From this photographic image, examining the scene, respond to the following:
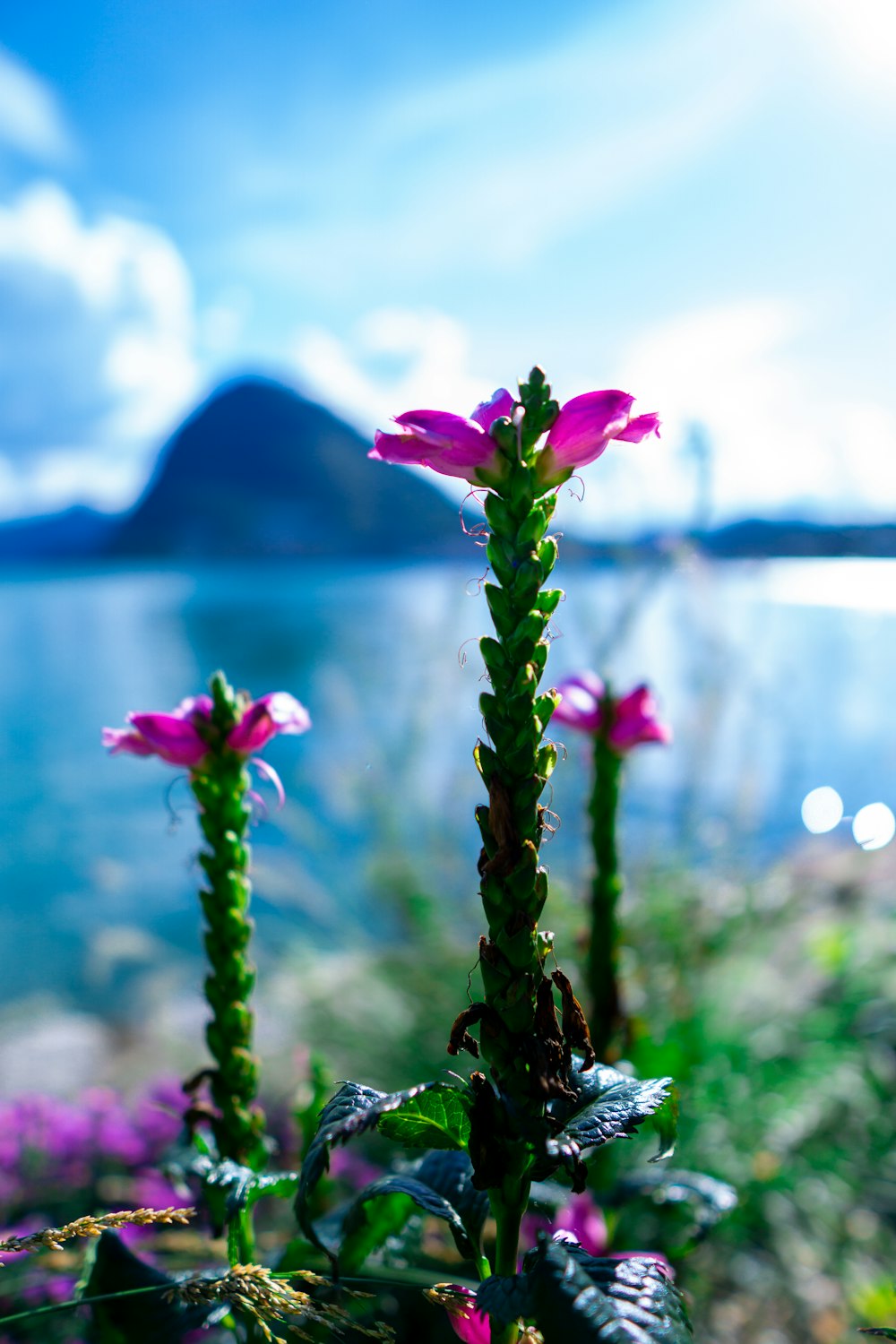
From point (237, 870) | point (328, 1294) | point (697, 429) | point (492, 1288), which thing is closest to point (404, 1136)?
point (492, 1288)

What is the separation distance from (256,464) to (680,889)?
54.4m

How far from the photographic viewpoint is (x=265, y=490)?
48656 millimetres

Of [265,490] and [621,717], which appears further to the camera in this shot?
[265,490]

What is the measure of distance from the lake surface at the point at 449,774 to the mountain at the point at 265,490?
1424 centimetres

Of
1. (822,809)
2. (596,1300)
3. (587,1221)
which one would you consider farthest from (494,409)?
(822,809)

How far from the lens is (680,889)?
10.2ft

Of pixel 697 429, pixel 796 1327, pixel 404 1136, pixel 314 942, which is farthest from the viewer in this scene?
pixel 314 942

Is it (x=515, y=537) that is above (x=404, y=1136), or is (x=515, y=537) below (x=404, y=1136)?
above

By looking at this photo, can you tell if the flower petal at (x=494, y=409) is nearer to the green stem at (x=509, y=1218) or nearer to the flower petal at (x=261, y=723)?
the flower petal at (x=261, y=723)

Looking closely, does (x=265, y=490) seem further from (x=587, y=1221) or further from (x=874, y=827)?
(x=587, y=1221)

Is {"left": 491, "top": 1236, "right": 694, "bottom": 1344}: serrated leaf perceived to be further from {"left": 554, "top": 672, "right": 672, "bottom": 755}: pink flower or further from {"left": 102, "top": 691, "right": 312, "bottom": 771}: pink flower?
{"left": 554, "top": 672, "right": 672, "bottom": 755}: pink flower

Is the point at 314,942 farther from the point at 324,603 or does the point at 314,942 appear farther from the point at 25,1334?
the point at 324,603

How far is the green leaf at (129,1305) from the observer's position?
727 millimetres

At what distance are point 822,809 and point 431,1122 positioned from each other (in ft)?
13.8
